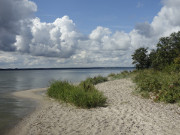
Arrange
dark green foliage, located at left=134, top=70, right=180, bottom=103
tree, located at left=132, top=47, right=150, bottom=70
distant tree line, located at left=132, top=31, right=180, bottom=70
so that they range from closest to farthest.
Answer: dark green foliage, located at left=134, top=70, right=180, bottom=103 → distant tree line, located at left=132, top=31, right=180, bottom=70 → tree, located at left=132, top=47, right=150, bottom=70

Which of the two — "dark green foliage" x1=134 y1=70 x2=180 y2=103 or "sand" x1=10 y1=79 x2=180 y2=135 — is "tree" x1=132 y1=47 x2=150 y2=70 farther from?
"sand" x1=10 y1=79 x2=180 y2=135

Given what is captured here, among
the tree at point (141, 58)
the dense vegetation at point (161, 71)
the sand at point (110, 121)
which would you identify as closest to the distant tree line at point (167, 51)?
the dense vegetation at point (161, 71)

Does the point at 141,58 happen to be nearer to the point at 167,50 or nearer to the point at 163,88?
the point at 167,50

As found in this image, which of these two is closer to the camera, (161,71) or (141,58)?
(161,71)

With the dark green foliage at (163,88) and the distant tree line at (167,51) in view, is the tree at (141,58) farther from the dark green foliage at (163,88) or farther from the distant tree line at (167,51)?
the dark green foliage at (163,88)

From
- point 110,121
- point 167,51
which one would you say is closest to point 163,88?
point 110,121

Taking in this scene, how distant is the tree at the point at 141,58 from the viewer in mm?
25656

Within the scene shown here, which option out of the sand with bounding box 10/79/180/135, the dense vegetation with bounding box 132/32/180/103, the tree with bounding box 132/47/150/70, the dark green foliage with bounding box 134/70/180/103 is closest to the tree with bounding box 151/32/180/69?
the dense vegetation with bounding box 132/32/180/103

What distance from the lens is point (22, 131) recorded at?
22.2 feet

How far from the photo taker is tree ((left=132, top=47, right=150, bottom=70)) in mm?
25656

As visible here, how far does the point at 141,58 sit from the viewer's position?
25.7 m

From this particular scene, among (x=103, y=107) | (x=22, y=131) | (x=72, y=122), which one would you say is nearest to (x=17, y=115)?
(x=22, y=131)

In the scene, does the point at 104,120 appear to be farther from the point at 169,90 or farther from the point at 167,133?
the point at 169,90

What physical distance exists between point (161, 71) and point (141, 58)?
7.23 meters
